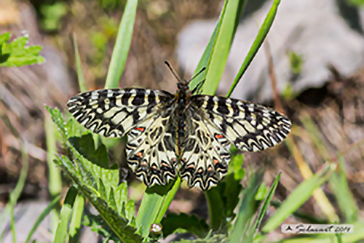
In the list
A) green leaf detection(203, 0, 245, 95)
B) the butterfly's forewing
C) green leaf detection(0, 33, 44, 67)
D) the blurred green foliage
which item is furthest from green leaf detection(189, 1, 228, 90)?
the blurred green foliage

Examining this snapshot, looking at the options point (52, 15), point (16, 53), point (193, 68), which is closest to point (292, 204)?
point (16, 53)

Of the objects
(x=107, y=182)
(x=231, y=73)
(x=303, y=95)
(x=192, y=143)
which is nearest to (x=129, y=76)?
(x=231, y=73)

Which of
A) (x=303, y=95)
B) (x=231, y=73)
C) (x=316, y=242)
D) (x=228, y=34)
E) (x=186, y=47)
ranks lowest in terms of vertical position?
(x=316, y=242)

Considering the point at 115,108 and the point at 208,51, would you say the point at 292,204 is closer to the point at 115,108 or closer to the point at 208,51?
the point at 208,51

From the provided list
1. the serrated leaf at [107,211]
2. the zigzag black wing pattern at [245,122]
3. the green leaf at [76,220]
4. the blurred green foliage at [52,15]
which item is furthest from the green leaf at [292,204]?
the blurred green foliage at [52,15]

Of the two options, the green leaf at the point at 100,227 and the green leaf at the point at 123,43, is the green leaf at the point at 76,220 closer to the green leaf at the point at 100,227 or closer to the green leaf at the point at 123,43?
the green leaf at the point at 100,227

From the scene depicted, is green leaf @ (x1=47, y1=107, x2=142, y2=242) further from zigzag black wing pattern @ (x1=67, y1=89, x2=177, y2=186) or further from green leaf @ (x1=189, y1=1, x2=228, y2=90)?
green leaf @ (x1=189, y1=1, x2=228, y2=90)

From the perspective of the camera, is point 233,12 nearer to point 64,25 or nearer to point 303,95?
point 303,95
